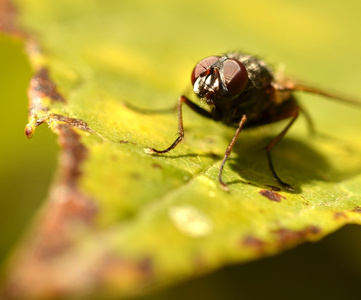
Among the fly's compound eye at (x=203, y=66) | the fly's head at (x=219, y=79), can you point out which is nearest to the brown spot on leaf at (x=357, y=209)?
the fly's head at (x=219, y=79)

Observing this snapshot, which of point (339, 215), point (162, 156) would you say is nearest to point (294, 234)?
point (339, 215)

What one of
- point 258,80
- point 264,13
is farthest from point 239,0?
point 258,80

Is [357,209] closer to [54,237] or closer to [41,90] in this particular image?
[54,237]

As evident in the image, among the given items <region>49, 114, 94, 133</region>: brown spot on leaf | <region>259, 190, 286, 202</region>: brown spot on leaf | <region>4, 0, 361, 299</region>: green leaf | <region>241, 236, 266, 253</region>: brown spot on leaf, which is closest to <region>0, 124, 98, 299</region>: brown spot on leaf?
<region>4, 0, 361, 299</region>: green leaf

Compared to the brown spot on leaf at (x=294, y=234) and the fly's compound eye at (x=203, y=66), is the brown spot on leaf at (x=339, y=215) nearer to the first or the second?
the brown spot on leaf at (x=294, y=234)

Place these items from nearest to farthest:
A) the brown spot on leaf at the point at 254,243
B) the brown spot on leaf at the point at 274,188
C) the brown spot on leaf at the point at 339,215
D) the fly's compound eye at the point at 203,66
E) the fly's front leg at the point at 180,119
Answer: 1. the brown spot on leaf at the point at 254,243
2. the brown spot on leaf at the point at 339,215
3. the fly's front leg at the point at 180,119
4. the brown spot on leaf at the point at 274,188
5. the fly's compound eye at the point at 203,66

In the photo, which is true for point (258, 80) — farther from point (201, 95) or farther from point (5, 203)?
point (5, 203)
